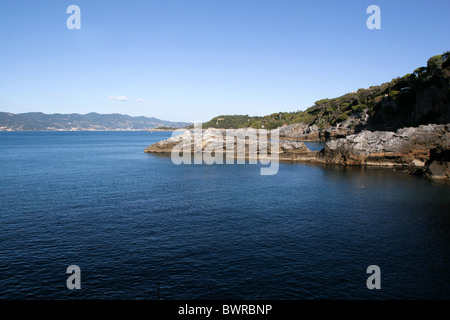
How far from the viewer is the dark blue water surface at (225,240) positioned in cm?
2125

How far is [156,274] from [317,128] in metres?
158

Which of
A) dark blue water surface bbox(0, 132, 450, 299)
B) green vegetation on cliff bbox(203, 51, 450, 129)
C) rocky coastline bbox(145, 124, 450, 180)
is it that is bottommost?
dark blue water surface bbox(0, 132, 450, 299)

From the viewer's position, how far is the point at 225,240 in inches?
1145

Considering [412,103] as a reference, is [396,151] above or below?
below

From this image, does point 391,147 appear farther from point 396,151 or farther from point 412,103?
point 412,103

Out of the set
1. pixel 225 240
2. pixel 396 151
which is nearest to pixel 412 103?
pixel 396 151

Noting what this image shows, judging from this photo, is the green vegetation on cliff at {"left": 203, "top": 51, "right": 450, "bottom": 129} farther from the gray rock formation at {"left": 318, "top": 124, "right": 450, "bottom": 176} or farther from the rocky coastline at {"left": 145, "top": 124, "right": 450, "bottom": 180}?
the rocky coastline at {"left": 145, "top": 124, "right": 450, "bottom": 180}

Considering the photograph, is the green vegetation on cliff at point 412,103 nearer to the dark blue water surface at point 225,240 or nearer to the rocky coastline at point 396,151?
the rocky coastline at point 396,151

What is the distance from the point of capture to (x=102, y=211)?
3800 cm

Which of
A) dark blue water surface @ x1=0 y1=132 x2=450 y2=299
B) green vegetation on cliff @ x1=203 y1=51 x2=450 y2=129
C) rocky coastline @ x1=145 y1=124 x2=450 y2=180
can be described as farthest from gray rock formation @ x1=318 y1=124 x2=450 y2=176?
dark blue water surface @ x1=0 y1=132 x2=450 y2=299

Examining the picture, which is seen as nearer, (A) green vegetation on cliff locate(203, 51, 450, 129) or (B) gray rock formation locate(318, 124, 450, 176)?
(B) gray rock formation locate(318, 124, 450, 176)

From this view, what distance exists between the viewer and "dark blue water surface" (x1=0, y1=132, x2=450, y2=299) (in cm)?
2125
